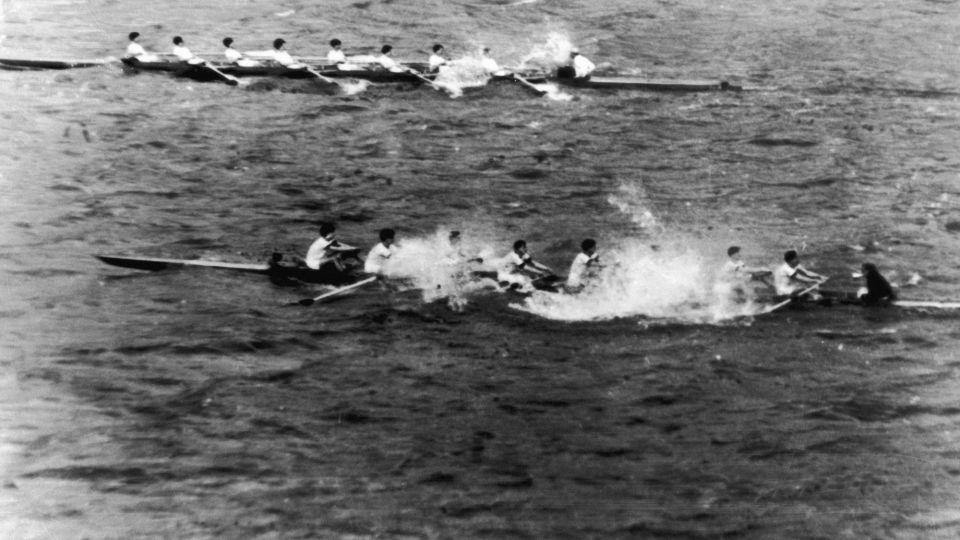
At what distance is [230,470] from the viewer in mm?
15031

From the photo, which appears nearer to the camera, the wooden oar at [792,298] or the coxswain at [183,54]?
the wooden oar at [792,298]

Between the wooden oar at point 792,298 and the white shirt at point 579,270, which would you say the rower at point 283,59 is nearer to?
the white shirt at point 579,270

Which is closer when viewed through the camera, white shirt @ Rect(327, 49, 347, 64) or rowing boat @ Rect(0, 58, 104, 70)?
white shirt @ Rect(327, 49, 347, 64)

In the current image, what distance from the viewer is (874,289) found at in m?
19.5

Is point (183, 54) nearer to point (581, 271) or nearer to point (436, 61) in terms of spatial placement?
point (436, 61)

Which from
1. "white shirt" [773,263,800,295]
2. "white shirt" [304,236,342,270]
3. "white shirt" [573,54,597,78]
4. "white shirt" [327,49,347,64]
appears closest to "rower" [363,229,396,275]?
"white shirt" [304,236,342,270]

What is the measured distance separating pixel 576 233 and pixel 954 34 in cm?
1939

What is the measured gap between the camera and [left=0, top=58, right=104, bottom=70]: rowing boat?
1294 inches

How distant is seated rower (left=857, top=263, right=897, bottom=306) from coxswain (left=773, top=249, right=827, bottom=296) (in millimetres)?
829

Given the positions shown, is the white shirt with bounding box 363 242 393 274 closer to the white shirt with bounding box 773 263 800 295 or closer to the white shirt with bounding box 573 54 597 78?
the white shirt with bounding box 773 263 800 295

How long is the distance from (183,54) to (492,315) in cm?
1728

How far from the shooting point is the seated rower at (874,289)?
1942cm

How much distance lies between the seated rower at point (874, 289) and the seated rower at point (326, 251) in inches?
393

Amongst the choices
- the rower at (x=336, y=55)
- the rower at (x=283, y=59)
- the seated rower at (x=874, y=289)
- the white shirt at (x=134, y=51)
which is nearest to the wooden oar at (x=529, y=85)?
the rower at (x=336, y=55)
